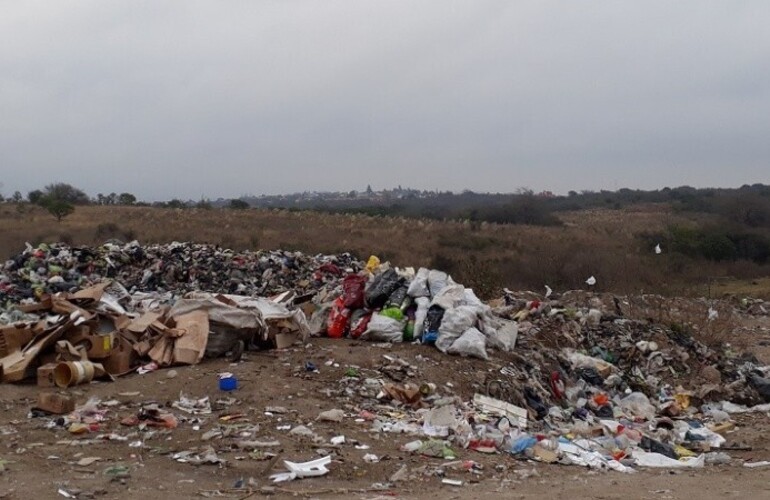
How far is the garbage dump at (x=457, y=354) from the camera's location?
6.35 m

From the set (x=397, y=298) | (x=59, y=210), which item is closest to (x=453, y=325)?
(x=397, y=298)

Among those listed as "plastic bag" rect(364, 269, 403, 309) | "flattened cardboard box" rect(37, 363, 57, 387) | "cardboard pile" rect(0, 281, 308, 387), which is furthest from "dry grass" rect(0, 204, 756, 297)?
"flattened cardboard box" rect(37, 363, 57, 387)

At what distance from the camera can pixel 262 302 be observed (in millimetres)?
8500

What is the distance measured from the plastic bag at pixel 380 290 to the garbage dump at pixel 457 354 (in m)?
0.02

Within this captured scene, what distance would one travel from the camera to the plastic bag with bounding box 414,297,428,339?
332 inches

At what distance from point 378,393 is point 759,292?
18.1 meters

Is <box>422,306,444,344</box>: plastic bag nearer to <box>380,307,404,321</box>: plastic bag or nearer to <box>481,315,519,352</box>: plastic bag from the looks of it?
<box>380,307,404,321</box>: plastic bag

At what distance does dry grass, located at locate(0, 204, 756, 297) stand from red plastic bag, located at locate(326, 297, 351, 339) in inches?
162

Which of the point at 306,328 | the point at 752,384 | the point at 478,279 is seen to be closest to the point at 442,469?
the point at 306,328

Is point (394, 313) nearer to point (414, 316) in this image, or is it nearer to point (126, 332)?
point (414, 316)

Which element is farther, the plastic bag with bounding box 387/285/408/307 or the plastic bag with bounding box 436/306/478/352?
the plastic bag with bounding box 387/285/408/307

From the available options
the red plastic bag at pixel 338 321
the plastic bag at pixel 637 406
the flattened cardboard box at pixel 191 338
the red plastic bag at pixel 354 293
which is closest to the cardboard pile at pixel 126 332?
the flattened cardboard box at pixel 191 338

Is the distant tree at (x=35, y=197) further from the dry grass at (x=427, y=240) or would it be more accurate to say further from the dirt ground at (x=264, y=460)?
the dirt ground at (x=264, y=460)

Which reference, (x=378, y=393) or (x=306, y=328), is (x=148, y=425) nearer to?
(x=378, y=393)
